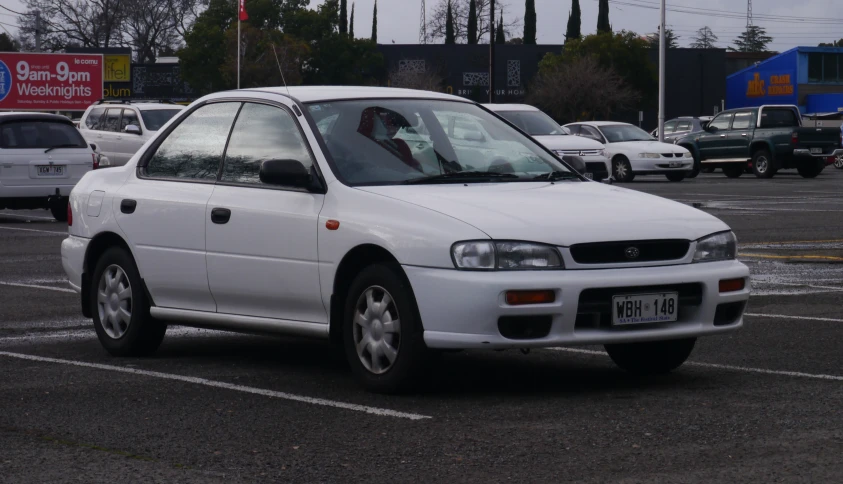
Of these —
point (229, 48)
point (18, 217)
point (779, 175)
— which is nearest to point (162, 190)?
point (18, 217)

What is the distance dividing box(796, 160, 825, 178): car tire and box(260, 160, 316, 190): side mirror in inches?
1241

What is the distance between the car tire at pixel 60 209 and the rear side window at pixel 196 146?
1324cm

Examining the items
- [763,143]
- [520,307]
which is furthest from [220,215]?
[763,143]

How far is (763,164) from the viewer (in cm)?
3741

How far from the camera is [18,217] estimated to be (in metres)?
23.0

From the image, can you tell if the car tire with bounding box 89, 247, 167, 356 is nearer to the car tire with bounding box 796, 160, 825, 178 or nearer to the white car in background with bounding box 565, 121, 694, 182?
the white car in background with bounding box 565, 121, 694, 182

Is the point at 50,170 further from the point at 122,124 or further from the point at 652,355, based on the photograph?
the point at 652,355

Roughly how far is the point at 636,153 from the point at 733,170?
5.50 meters

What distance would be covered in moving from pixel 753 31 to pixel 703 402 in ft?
530

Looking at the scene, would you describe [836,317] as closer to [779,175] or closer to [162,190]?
[162,190]

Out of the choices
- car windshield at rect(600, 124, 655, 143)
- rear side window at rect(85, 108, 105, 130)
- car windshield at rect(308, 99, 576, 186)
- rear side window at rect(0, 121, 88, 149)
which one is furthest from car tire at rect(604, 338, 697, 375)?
car windshield at rect(600, 124, 655, 143)

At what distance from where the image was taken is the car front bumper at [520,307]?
6520 millimetres

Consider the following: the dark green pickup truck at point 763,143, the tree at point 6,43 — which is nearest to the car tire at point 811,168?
the dark green pickup truck at point 763,143

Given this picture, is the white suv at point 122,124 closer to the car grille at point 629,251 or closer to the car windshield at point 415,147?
the car windshield at point 415,147
